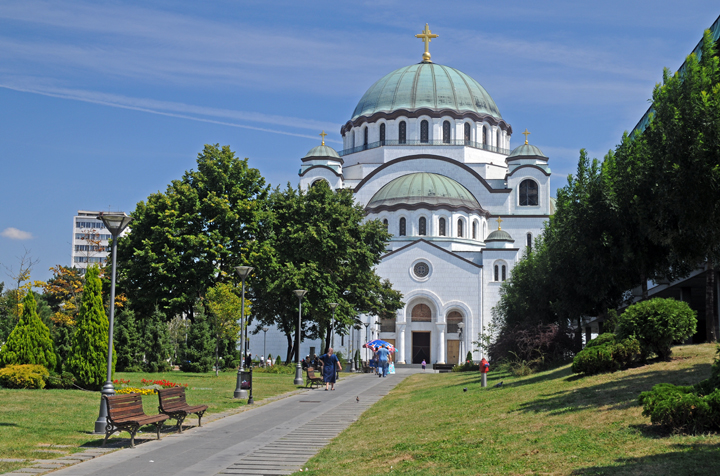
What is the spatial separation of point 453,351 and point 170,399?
45.7 metres

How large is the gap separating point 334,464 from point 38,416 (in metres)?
7.41

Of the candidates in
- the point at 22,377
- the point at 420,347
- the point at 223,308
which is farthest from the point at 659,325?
the point at 420,347

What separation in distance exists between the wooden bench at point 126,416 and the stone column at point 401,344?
43992 millimetres

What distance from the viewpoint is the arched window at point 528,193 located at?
208 feet

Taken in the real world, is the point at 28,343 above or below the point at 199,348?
above

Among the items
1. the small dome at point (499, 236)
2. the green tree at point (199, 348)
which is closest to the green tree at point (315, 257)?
the green tree at point (199, 348)

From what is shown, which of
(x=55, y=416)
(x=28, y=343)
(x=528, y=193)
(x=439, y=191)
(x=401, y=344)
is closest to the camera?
(x=55, y=416)

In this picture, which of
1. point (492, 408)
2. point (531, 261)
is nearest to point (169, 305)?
point (531, 261)

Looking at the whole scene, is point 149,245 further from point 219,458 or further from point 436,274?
point 436,274

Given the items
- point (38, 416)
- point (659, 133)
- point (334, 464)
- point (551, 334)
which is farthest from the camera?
point (551, 334)

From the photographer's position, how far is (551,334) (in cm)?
2530

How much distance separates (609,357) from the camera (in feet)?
51.2

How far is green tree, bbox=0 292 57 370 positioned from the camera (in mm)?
20781

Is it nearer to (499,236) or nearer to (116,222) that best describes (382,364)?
(499,236)
